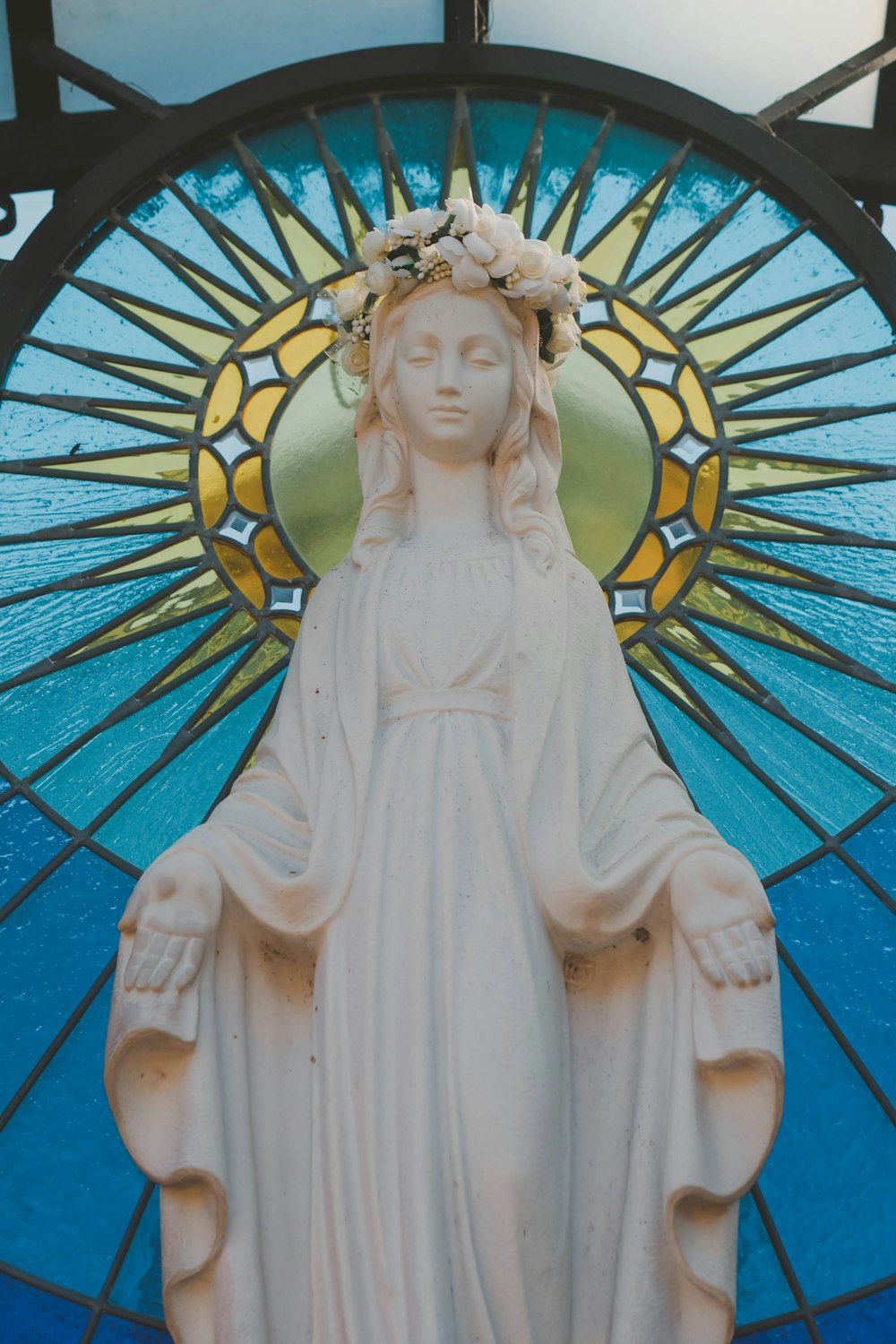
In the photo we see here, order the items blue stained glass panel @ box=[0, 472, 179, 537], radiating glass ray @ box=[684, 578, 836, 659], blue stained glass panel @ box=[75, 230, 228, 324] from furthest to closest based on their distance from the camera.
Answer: blue stained glass panel @ box=[75, 230, 228, 324], blue stained glass panel @ box=[0, 472, 179, 537], radiating glass ray @ box=[684, 578, 836, 659]

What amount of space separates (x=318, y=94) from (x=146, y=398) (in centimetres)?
114

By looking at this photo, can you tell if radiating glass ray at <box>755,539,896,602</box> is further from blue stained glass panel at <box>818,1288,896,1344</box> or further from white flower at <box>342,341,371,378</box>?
blue stained glass panel at <box>818,1288,896,1344</box>

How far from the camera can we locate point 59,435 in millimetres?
7410

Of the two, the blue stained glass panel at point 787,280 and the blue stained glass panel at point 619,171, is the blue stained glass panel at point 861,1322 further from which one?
the blue stained glass panel at point 619,171

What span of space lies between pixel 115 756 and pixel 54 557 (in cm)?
69

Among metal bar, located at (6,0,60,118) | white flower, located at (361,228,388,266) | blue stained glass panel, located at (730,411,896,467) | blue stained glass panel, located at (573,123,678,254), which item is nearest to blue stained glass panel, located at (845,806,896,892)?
blue stained glass panel, located at (730,411,896,467)

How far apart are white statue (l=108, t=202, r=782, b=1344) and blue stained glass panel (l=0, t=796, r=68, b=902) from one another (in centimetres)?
156

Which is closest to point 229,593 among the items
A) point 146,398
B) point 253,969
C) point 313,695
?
point 146,398

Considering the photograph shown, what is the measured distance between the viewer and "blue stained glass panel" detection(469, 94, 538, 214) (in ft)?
25.2

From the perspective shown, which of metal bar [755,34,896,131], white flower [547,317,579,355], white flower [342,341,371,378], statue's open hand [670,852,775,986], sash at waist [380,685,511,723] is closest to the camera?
statue's open hand [670,852,775,986]

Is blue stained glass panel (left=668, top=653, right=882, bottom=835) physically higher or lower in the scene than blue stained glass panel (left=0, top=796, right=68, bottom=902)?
higher

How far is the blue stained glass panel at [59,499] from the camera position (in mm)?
7293

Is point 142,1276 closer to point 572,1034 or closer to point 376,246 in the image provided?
point 572,1034

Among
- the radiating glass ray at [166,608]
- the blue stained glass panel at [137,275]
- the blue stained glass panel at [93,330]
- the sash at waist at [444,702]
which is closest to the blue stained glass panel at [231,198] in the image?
the blue stained glass panel at [137,275]
